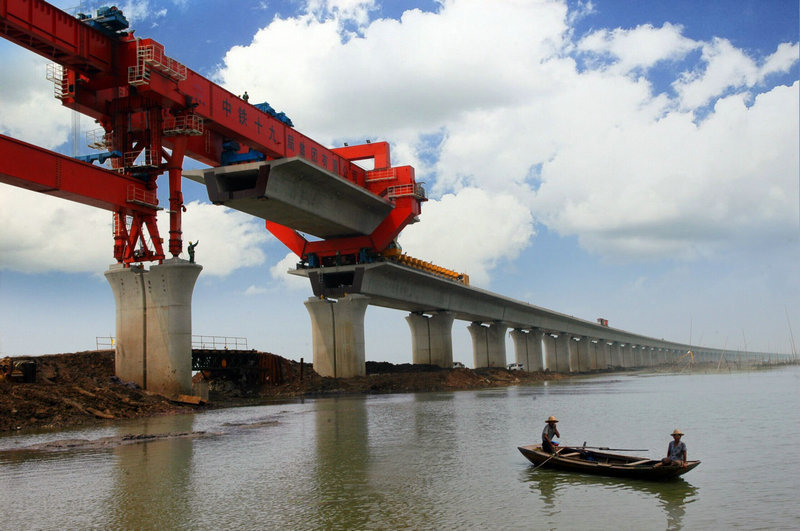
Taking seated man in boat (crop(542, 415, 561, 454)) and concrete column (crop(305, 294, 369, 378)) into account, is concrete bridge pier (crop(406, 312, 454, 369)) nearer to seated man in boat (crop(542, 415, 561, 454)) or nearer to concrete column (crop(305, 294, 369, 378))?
concrete column (crop(305, 294, 369, 378))

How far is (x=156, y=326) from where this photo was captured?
39.0 metres

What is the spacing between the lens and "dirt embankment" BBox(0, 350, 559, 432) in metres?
30.9

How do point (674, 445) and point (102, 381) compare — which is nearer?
point (674, 445)

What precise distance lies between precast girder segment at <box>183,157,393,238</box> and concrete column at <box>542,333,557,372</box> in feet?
238

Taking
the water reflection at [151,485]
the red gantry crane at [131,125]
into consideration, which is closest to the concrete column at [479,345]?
the red gantry crane at [131,125]

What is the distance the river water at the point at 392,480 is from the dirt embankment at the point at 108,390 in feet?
10.2

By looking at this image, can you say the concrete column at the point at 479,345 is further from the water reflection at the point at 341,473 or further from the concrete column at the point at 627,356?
the concrete column at the point at 627,356

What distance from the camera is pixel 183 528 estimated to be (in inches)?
527

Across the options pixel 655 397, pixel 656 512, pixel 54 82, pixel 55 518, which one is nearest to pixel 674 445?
pixel 656 512

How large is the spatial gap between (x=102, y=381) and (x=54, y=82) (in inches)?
651

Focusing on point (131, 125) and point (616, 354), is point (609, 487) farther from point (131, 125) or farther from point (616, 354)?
point (616, 354)

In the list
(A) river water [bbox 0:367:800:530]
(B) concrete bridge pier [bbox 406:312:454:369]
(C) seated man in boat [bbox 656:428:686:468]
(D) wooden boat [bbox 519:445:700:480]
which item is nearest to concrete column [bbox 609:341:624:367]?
(B) concrete bridge pier [bbox 406:312:454:369]

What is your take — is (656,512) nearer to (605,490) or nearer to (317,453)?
(605,490)

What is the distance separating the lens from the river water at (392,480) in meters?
13.9
